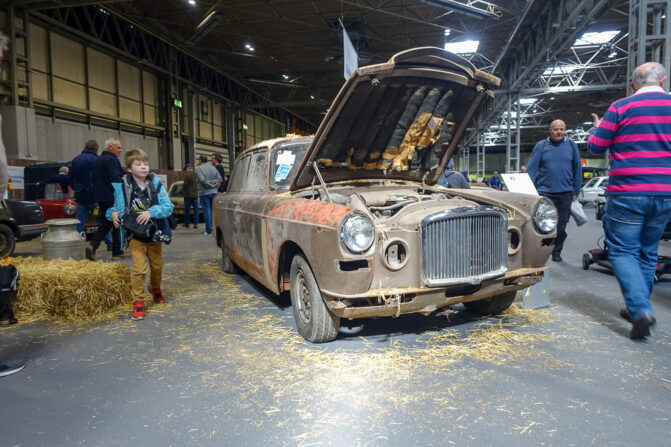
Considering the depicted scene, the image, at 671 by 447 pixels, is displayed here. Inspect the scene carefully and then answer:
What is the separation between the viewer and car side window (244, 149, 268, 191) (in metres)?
4.16

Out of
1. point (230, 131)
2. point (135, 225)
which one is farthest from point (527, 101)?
point (135, 225)

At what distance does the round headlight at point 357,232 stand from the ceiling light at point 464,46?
52.7 feet

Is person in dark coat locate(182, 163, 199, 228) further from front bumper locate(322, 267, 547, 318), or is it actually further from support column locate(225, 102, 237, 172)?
support column locate(225, 102, 237, 172)

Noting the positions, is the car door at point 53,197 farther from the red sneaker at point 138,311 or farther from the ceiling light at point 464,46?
the ceiling light at point 464,46

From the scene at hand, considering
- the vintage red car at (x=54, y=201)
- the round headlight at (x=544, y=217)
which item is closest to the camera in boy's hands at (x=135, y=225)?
the round headlight at (x=544, y=217)

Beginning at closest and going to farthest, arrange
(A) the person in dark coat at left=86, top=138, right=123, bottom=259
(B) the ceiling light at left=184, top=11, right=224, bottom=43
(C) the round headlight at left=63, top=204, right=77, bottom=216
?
(A) the person in dark coat at left=86, top=138, right=123, bottom=259 → (C) the round headlight at left=63, top=204, right=77, bottom=216 → (B) the ceiling light at left=184, top=11, right=224, bottom=43

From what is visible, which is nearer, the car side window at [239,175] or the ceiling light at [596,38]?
the car side window at [239,175]

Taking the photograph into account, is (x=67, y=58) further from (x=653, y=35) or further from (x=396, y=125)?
(x=653, y=35)

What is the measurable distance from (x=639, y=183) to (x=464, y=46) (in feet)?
52.9

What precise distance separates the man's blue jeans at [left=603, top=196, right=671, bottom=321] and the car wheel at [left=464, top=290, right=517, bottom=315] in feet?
2.63

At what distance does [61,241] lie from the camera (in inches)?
193

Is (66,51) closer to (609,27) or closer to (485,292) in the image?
(485,292)

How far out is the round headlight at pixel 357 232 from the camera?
8.45 ft

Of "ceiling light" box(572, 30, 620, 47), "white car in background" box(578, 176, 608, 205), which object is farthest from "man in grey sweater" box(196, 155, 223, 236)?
"white car in background" box(578, 176, 608, 205)
